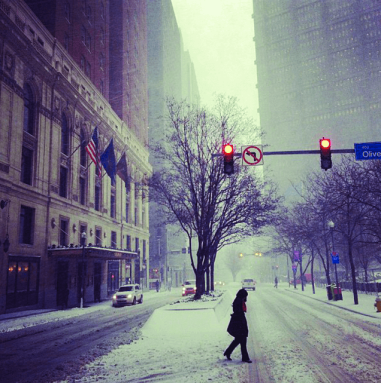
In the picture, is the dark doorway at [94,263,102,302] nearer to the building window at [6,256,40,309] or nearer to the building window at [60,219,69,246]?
the building window at [60,219,69,246]

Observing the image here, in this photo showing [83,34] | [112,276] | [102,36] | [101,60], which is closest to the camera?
[83,34]

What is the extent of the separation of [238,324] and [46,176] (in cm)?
2618

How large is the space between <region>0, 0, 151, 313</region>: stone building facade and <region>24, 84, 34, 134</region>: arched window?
75 mm

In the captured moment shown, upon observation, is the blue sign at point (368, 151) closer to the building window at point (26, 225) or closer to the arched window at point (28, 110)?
the building window at point (26, 225)

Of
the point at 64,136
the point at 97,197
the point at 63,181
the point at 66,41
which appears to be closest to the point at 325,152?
the point at 63,181

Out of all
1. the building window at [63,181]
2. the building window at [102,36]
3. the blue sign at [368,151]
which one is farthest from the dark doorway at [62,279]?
the building window at [102,36]

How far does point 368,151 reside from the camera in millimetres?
12703

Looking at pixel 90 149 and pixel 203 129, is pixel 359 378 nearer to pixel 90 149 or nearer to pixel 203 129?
pixel 203 129

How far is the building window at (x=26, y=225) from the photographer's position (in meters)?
29.1

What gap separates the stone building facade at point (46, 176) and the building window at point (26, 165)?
0.24 ft

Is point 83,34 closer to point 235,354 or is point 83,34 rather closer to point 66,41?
point 66,41

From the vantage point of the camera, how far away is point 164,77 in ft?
392

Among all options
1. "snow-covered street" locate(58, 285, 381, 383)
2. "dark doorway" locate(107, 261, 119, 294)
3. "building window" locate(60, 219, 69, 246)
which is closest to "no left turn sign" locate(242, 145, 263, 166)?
"snow-covered street" locate(58, 285, 381, 383)

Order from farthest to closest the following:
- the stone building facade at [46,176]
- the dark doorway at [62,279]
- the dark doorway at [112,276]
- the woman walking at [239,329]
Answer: the dark doorway at [112,276] < the dark doorway at [62,279] < the stone building facade at [46,176] < the woman walking at [239,329]
